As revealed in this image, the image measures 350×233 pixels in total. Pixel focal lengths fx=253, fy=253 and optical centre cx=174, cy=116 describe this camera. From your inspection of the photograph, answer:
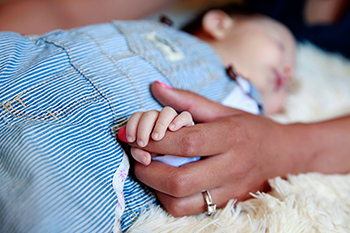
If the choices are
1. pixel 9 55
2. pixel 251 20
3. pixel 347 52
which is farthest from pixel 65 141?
pixel 347 52

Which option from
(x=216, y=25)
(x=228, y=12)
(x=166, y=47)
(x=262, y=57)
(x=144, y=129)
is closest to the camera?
(x=144, y=129)

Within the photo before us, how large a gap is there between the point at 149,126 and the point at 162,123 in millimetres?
26

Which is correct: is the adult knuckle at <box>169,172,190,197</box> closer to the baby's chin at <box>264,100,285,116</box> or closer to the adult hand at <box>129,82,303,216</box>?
the adult hand at <box>129,82,303,216</box>

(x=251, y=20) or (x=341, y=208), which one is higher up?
(x=251, y=20)

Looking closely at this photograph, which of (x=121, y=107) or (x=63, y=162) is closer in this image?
(x=63, y=162)

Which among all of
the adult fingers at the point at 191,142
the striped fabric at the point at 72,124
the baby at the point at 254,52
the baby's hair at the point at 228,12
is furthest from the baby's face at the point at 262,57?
the adult fingers at the point at 191,142

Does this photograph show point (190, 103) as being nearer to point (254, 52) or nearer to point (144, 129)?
point (144, 129)

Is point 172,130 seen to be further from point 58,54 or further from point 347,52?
point 347,52

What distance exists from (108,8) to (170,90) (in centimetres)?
70

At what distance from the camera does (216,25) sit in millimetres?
1188

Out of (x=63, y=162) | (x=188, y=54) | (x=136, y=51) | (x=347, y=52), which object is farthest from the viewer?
(x=347, y=52)

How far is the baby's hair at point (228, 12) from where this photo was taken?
1.36 m

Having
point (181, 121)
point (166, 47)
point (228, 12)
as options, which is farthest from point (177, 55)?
point (228, 12)

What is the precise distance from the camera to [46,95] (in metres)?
0.55
